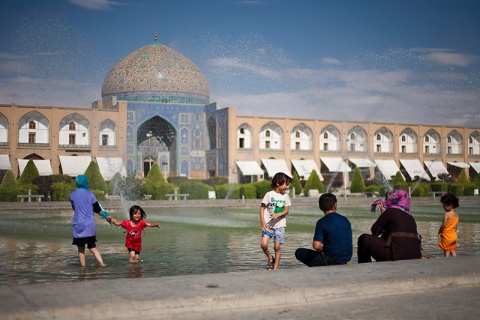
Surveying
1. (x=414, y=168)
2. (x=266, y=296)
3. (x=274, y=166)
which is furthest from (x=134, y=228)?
(x=414, y=168)

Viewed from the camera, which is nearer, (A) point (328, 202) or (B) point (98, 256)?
(A) point (328, 202)

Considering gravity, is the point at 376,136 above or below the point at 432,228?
above

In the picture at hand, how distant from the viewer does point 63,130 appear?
104ft

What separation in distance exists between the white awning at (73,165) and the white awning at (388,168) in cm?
1634

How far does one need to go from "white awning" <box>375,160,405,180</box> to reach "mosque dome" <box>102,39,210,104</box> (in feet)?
34.7

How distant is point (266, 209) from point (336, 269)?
3.73 feet

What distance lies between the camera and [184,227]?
35.4 ft

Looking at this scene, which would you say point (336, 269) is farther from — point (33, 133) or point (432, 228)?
point (33, 133)

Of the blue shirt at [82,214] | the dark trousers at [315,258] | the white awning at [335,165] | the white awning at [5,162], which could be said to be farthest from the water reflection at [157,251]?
the white awning at [335,165]

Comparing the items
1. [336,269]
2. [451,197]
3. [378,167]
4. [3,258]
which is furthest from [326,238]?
[378,167]

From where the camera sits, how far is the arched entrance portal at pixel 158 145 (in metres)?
34.3

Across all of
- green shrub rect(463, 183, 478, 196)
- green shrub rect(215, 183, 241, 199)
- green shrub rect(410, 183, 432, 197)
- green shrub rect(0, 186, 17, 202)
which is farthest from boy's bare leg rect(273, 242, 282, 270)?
green shrub rect(463, 183, 478, 196)

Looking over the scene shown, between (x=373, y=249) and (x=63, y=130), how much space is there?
2882cm

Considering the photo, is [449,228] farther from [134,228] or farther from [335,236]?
[134,228]
